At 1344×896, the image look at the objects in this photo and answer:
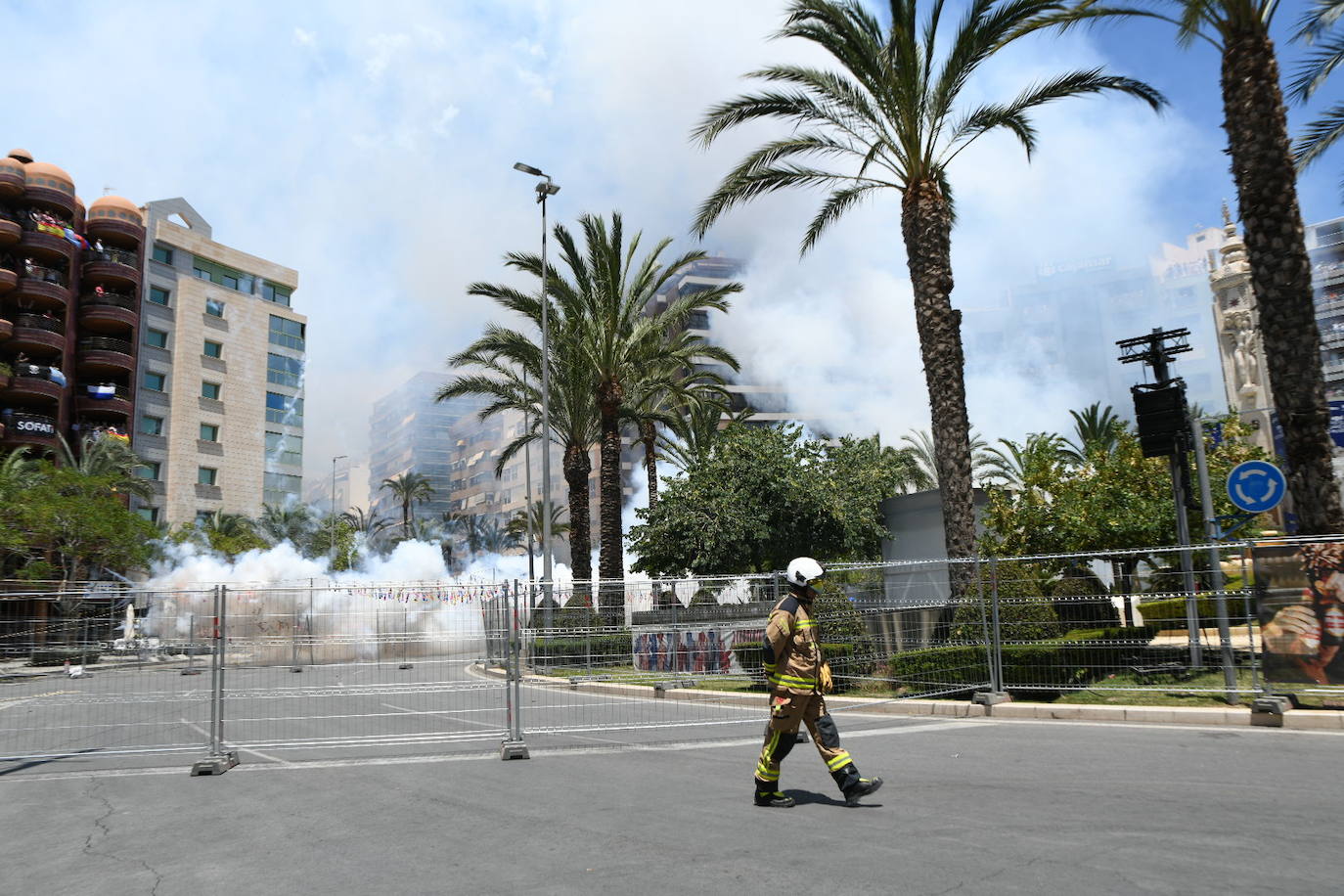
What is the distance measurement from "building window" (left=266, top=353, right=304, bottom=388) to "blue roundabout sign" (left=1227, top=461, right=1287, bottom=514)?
2872 inches

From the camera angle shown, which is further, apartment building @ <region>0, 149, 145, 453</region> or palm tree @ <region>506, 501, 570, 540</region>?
palm tree @ <region>506, 501, 570, 540</region>

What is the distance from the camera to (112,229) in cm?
5947

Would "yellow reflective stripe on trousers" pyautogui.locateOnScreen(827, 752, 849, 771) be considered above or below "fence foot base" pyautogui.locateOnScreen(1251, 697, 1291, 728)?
above

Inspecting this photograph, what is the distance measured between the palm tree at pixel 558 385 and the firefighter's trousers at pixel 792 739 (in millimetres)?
18267

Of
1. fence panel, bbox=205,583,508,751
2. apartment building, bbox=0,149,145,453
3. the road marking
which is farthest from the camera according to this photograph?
apartment building, bbox=0,149,145,453

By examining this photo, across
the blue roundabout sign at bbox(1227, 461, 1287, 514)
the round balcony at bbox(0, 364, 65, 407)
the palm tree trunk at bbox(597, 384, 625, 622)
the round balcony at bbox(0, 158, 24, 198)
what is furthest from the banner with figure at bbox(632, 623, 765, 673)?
the round balcony at bbox(0, 158, 24, 198)

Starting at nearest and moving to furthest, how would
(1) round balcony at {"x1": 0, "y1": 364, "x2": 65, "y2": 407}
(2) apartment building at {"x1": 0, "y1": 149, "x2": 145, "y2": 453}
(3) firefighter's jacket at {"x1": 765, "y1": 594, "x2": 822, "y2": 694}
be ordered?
(3) firefighter's jacket at {"x1": 765, "y1": 594, "x2": 822, "y2": 694} < (1) round balcony at {"x1": 0, "y1": 364, "x2": 65, "y2": 407} < (2) apartment building at {"x1": 0, "y1": 149, "x2": 145, "y2": 453}

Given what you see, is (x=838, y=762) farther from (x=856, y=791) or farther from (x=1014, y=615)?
(x=1014, y=615)

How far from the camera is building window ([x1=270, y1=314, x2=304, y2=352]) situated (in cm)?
7481

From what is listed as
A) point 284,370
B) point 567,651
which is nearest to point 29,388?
point 284,370

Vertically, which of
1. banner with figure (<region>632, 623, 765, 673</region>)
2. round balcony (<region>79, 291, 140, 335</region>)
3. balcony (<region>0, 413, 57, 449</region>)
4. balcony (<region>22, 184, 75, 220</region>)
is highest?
balcony (<region>22, 184, 75, 220</region>)

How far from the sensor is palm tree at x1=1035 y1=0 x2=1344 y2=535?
11.9 m

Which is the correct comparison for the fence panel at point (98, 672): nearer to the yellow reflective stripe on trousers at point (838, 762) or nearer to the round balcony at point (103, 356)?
the yellow reflective stripe on trousers at point (838, 762)

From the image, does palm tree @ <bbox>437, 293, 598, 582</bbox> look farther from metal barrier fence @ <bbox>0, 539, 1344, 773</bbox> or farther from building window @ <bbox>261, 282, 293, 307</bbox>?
building window @ <bbox>261, 282, 293, 307</bbox>
